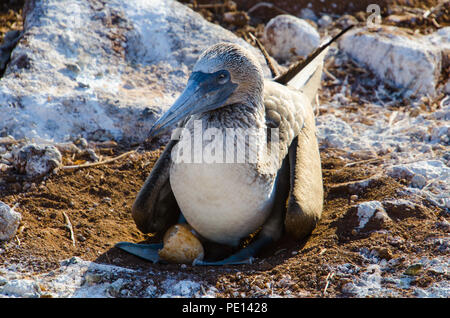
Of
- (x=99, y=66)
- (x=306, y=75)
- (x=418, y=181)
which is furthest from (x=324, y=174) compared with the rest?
(x=99, y=66)

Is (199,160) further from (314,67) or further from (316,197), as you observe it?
(314,67)

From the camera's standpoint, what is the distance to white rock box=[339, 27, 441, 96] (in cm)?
677

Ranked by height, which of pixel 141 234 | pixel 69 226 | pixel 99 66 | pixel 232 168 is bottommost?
pixel 141 234

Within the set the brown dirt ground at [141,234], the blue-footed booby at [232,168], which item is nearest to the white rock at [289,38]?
the brown dirt ground at [141,234]

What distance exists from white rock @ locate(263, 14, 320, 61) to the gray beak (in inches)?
146

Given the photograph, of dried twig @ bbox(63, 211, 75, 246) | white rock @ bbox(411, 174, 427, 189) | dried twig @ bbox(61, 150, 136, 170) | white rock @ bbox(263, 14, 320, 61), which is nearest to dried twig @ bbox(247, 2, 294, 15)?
white rock @ bbox(263, 14, 320, 61)

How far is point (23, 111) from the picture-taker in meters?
5.43

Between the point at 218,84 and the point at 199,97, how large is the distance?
0.18 metres

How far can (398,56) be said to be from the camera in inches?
272

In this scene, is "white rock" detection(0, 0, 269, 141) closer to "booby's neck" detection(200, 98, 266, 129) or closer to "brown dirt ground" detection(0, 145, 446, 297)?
"brown dirt ground" detection(0, 145, 446, 297)

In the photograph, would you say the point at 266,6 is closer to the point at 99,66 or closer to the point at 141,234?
the point at 99,66

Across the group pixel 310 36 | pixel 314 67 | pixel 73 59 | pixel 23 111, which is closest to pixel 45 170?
pixel 23 111

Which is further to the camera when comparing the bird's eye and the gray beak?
the bird's eye

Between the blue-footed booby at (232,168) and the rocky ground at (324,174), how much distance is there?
0.84 feet
